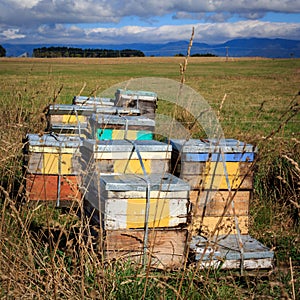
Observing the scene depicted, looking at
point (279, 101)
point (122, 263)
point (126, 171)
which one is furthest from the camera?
point (279, 101)

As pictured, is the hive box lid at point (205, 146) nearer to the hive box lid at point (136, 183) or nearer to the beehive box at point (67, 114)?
the hive box lid at point (136, 183)

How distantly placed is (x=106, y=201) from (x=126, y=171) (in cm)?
53

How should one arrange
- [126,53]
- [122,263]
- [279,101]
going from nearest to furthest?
[122,263], [279,101], [126,53]

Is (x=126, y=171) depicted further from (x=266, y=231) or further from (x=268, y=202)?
(x=268, y=202)

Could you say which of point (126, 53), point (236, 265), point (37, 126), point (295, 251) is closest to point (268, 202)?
point (295, 251)

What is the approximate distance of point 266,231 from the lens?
3963 mm

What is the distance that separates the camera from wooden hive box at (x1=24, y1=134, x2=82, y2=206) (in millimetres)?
4363

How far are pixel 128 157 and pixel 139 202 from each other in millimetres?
510

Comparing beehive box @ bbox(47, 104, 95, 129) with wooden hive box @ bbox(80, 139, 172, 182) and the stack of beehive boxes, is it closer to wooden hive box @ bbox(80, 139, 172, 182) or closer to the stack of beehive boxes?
wooden hive box @ bbox(80, 139, 172, 182)

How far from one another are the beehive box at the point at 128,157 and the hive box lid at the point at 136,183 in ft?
0.67

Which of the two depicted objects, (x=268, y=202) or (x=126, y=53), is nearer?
(x=268, y=202)

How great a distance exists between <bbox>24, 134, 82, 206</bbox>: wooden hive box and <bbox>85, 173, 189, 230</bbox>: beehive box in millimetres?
1491

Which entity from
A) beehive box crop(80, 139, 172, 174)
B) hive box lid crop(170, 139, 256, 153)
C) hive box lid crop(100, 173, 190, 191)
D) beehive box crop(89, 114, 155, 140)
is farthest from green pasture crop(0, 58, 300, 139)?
beehive box crop(89, 114, 155, 140)

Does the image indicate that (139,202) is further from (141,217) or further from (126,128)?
(126,128)
